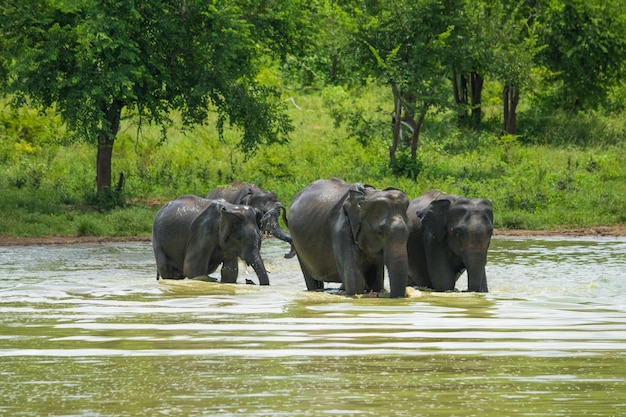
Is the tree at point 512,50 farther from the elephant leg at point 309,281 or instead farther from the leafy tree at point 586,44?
the elephant leg at point 309,281

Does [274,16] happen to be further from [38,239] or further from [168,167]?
[38,239]

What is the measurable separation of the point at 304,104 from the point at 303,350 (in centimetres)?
3437

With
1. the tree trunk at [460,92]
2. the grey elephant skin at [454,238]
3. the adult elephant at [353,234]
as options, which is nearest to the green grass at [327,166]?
the tree trunk at [460,92]

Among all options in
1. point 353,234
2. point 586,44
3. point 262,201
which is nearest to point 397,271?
point 353,234

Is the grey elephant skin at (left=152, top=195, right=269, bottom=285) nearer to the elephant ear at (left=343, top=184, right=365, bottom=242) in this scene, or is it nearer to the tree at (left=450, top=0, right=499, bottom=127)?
the elephant ear at (left=343, top=184, right=365, bottom=242)

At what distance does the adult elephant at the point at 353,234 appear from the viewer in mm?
15570

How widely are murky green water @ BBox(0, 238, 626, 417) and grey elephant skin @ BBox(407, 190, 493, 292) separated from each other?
0.52 metres

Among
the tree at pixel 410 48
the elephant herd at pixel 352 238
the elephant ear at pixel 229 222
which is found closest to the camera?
the elephant herd at pixel 352 238

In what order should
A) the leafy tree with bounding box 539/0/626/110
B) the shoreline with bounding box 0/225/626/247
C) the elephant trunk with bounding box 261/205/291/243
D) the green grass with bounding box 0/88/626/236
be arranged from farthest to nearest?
the leafy tree with bounding box 539/0/626/110
the green grass with bounding box 0/88/626/236
the shoreline with bounding box 0/225/626/247
the elephant trunk with bounding box 261/205/291/243

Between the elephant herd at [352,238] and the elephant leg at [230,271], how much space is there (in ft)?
0.04

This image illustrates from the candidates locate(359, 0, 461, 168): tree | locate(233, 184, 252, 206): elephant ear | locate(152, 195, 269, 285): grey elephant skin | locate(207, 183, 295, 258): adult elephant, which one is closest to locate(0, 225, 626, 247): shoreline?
locate(207, 183, 295, 258): adult elephant

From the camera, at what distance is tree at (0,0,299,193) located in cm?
3020

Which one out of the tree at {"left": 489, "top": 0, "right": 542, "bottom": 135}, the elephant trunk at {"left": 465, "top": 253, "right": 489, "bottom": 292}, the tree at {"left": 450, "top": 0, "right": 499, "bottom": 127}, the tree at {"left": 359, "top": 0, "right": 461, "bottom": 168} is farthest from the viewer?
the tree at {"left": 489, "top": 0, "right": 542, "bottom": 135}

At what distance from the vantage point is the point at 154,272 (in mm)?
20844
